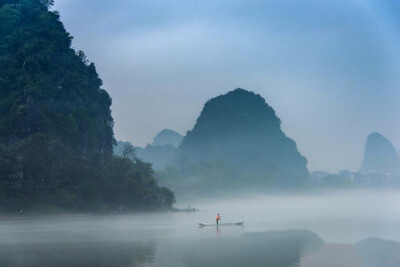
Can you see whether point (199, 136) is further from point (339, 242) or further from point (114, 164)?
point (339, 242)

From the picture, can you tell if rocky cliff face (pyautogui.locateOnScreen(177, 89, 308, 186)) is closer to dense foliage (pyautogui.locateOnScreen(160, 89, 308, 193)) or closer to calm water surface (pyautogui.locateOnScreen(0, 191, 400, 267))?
dense foliage (pyautogui.locateOnScreen(160, 89, 308, 193))

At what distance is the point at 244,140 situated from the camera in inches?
5546

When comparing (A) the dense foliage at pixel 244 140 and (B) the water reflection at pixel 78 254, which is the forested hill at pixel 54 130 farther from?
(A) the dense foliage at pixel 244 140

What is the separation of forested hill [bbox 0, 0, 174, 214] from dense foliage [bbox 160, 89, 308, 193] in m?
63.0

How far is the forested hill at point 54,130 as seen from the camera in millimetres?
43531

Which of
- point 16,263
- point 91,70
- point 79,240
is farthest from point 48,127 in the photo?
point 16,263

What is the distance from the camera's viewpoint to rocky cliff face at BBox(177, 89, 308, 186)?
133375mm

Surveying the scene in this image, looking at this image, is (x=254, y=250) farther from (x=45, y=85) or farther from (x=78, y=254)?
(x=45, y=85)

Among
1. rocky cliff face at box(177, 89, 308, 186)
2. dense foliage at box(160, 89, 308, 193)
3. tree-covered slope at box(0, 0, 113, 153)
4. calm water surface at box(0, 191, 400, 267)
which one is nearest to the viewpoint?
calm water surface at box(0, 191, 400, 267)

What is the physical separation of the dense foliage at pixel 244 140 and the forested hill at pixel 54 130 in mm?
62988

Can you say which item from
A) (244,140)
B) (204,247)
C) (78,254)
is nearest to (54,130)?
(204,247)

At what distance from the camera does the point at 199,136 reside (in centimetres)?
14362

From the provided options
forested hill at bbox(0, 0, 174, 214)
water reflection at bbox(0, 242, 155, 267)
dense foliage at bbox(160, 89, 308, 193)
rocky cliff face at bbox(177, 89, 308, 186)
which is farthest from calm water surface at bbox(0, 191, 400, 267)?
rocky cliff face at bbox(177, 89, 308, 186)

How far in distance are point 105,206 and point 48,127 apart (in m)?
8.62
